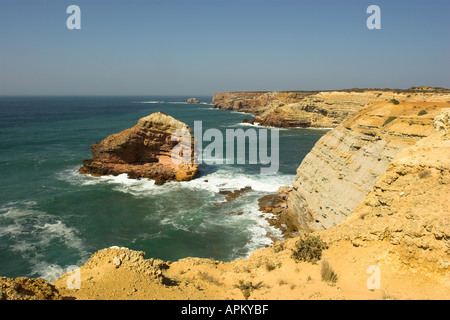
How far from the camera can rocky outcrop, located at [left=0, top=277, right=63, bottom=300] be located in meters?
4.79

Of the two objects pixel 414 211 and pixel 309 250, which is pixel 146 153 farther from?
pixel 414 211

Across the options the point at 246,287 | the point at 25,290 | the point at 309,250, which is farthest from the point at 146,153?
the point at 25,290

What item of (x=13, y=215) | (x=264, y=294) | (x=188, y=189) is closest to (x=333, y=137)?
(x=264, y=294)

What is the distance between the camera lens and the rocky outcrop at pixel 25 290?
15.7ft

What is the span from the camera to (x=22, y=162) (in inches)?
1366

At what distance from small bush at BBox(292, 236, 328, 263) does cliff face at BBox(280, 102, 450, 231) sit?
5.34 metres

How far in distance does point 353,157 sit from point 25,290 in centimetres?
1548

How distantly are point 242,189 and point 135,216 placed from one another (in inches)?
434

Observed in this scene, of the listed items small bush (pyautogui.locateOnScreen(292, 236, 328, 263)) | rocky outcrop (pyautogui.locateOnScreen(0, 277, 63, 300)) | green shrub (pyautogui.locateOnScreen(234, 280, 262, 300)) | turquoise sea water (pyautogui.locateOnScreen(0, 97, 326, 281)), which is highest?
rocky outcrop (pyautogui.locateOnScreen(0, 277, 63, 300))

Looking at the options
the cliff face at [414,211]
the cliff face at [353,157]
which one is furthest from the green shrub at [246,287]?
the cliff face at [353,157]

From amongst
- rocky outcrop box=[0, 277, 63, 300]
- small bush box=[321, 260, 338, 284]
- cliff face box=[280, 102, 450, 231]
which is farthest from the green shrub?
cliff face box=[280, 102, 450, 231]

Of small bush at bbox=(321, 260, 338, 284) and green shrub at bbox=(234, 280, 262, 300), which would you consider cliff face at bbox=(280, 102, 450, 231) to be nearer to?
small bush at bbox=(321, 260, 338, 284)

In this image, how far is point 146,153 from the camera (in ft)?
103

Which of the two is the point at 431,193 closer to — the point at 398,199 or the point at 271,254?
the point at 398,199
